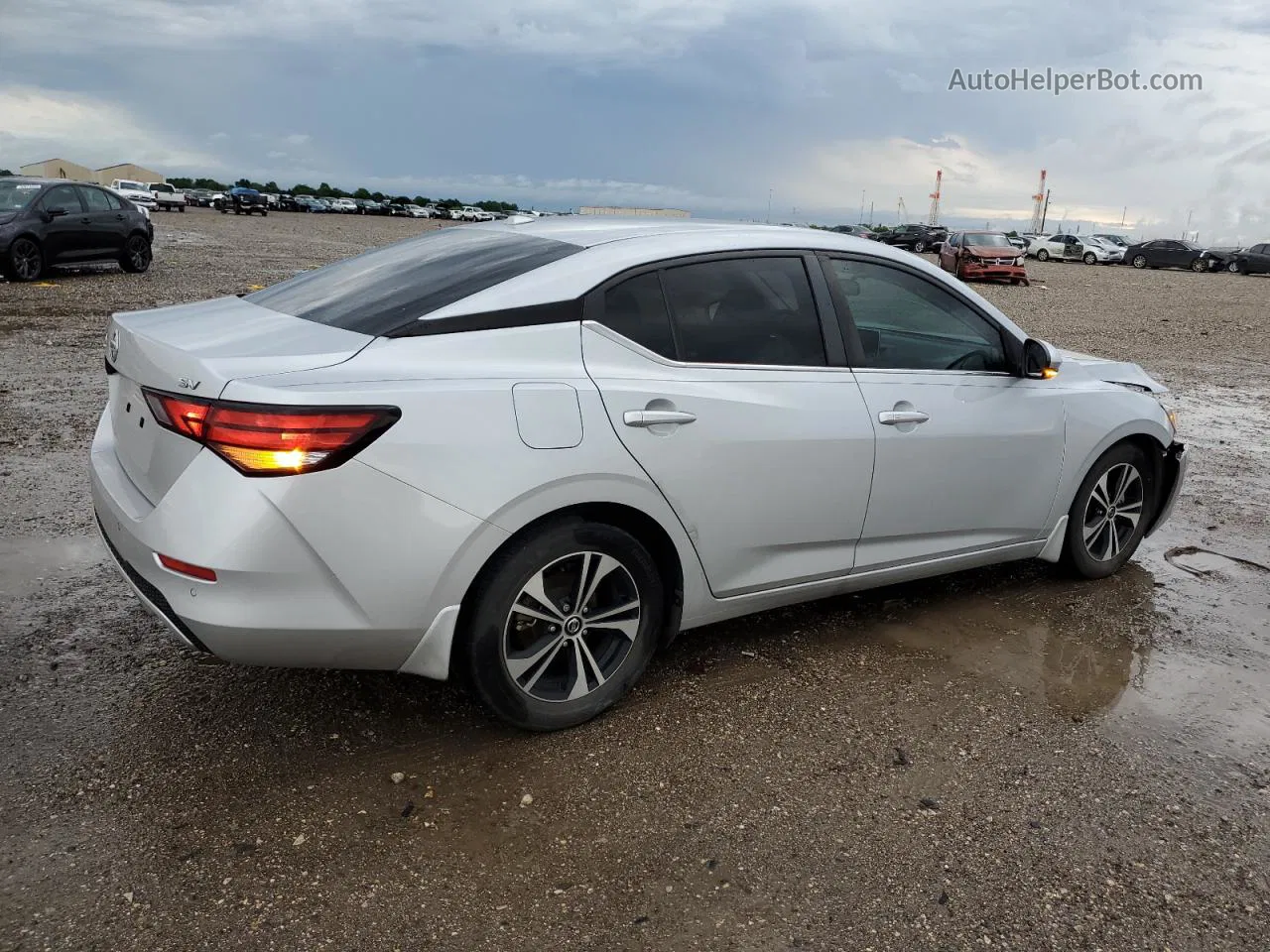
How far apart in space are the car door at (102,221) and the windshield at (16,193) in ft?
2.40

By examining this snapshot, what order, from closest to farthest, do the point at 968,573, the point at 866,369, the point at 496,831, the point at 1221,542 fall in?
1. the point at 496,831
2. the point at 866,369
3. the point at 968,573
4. the point at 1221,542

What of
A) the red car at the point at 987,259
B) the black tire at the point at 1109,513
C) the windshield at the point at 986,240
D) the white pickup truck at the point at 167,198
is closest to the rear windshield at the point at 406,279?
the black tire at the point at 1109,513

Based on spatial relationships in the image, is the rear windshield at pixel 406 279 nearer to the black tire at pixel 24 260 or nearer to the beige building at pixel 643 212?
the beige building at pixel 643 212

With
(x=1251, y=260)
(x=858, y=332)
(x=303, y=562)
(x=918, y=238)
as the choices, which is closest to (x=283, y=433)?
(x=303, y=562)

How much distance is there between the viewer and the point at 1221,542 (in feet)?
18.9

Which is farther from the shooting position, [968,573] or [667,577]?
[968,573]

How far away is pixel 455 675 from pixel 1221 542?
15.1ft

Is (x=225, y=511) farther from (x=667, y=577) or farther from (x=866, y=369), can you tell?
(x=866, y=369)

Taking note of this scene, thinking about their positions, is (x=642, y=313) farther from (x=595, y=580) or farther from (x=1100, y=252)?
(x=1100, y=252)

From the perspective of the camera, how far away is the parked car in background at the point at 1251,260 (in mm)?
42188

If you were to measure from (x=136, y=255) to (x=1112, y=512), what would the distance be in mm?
17958

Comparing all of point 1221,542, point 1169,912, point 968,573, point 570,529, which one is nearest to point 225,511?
point 570,529

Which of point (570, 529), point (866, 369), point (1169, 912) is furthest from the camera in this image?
point (866, 369)

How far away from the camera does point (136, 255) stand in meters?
18.4
